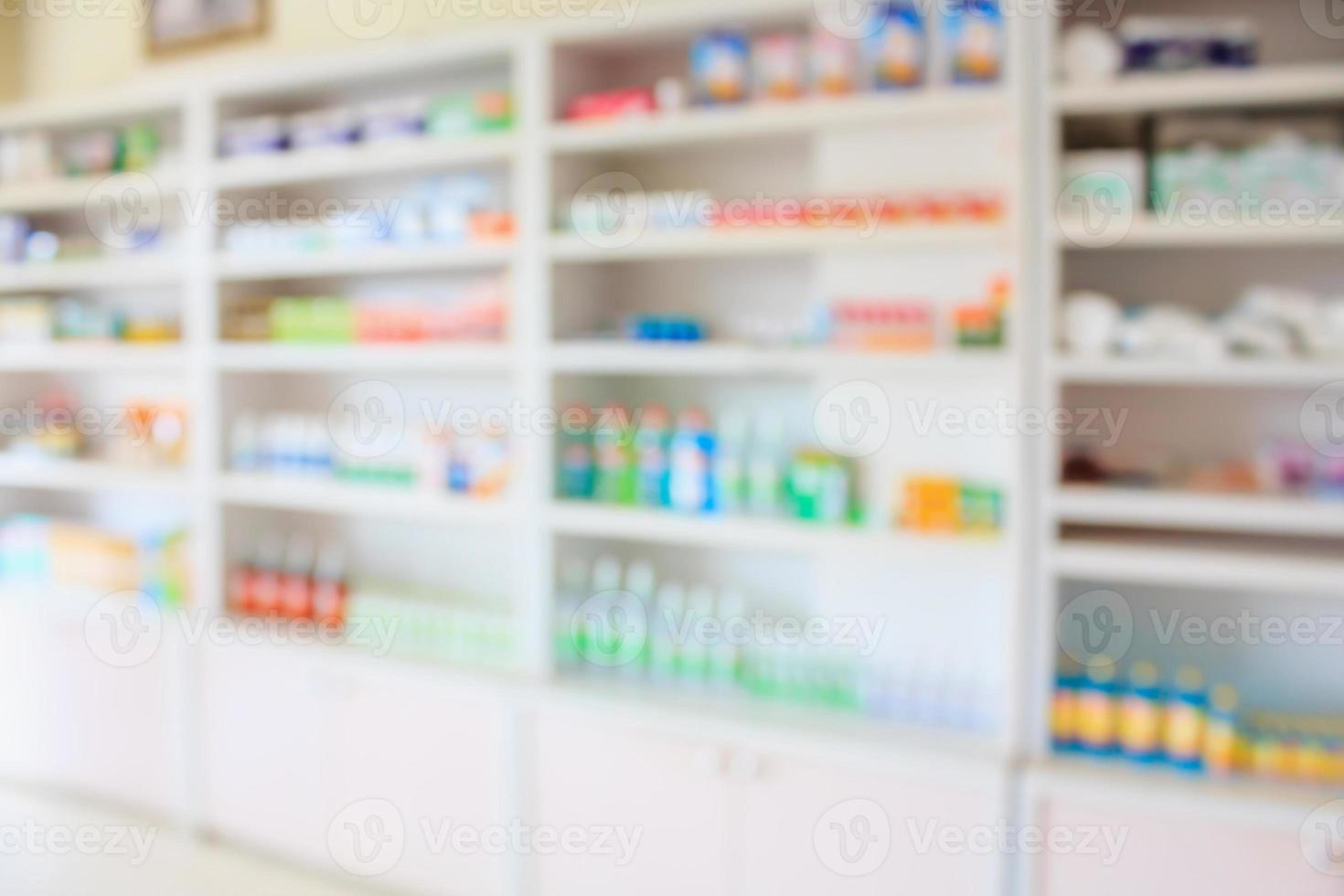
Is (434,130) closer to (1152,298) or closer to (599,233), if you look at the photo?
(599,233)

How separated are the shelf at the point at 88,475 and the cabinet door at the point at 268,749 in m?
0.56

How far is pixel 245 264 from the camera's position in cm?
314

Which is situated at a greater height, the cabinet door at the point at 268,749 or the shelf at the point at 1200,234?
the shelf at the point at 1200,234

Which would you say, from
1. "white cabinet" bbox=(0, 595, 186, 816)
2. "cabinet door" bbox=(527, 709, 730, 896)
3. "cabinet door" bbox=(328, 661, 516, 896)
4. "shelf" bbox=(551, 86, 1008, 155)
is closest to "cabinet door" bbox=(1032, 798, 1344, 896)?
"cabinet door" bbox=(527, 709, 730, 896)

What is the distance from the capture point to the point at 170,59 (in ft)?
11.6

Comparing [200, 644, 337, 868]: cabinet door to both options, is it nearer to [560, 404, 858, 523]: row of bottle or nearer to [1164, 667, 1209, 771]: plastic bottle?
[560, 404, 858, 523]: row of bottle

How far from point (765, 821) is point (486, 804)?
0.79 metres

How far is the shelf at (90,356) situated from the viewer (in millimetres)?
3326

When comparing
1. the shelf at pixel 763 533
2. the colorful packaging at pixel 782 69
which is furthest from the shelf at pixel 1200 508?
the colorful packaging at pixel 782 69

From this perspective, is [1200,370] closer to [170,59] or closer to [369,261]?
[369,261]

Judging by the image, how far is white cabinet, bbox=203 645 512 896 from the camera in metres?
2.79

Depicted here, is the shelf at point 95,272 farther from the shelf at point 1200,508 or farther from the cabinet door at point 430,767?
the shelf at point 1200,508

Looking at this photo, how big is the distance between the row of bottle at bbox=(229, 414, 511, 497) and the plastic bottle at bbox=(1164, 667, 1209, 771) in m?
1.73

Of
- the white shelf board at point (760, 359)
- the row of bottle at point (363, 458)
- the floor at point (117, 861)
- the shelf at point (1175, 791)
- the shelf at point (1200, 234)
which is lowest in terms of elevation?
the floor at point (117, 861)
